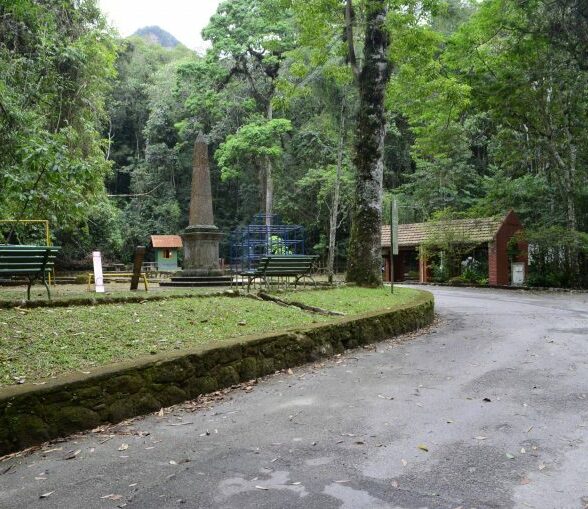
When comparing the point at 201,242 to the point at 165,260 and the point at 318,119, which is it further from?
the point at 318,119

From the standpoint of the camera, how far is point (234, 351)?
6.20m

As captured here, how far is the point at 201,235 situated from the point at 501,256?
17083 millimetres

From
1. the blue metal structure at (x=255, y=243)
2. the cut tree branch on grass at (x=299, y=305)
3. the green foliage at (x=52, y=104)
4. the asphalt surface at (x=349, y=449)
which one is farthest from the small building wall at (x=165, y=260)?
the asphalt surface at (x=349, y=449)

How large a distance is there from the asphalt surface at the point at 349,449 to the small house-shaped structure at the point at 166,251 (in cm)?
2939

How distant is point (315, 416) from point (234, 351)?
1.59m

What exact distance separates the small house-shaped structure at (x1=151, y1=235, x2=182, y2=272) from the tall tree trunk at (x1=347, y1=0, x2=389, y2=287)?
22873mm

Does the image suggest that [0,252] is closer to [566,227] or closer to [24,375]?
[24,375]

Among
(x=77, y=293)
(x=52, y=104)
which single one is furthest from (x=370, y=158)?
(x=52, y=104)

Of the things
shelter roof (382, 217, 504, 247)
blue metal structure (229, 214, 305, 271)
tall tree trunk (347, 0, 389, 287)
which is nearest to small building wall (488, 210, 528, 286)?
shelter roof (382, 217, 504, 247)

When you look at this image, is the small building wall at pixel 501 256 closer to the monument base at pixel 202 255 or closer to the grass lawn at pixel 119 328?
the monument base at pixel 202 255

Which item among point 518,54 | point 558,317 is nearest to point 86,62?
point 518,54

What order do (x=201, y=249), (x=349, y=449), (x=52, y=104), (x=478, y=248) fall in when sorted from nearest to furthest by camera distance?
1. (x=349, y=449)
2. (x=201, y=249)
3. (x=52, y=104)
4. (x=478, y=248)

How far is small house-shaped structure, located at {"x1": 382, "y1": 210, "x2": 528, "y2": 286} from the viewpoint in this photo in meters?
26.5

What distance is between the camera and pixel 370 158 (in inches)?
547
